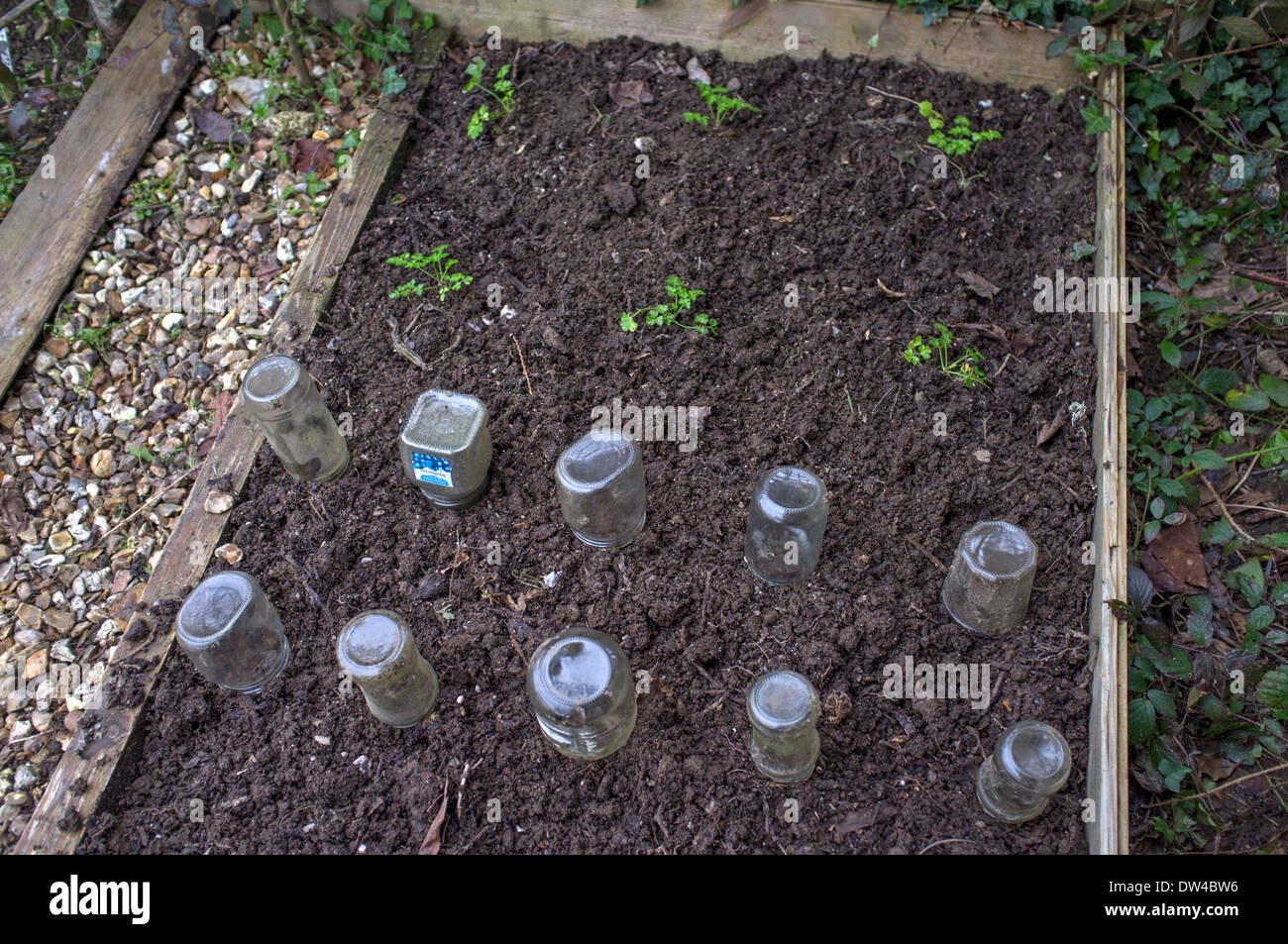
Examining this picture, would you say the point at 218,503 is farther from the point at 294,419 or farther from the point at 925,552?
the point at 925,552

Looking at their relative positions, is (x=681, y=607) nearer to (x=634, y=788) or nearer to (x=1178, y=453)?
(x=634, y=788)

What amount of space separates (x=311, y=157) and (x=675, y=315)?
1664 mm

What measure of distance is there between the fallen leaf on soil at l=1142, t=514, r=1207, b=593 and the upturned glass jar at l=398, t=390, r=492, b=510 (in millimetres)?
2158

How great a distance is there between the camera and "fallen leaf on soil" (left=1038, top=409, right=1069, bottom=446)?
10.6 feet

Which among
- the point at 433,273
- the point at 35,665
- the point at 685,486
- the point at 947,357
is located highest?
the point at 433,273

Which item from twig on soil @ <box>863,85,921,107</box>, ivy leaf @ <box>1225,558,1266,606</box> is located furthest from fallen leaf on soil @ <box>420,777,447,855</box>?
twig on soil @ <box>863,85,921,107</box>

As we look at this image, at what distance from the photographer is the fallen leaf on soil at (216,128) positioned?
403 centimetres

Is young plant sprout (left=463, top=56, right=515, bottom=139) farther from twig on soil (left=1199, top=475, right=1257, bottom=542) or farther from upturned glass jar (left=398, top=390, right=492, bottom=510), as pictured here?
twig on soil (left=1199, top=475, right=1257, bottom=542)

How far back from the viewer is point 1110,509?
2.99 metres

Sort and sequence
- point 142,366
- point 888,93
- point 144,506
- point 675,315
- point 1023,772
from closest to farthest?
1. point 1023,772
2. point 144,506
3. point 675,315
4. point 142,366
5. point 888,93

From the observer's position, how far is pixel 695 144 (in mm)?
3814

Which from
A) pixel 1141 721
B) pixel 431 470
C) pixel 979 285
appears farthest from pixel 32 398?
pixel 1141 721

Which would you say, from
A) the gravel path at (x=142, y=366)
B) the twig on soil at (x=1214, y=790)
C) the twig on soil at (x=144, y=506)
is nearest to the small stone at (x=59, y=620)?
the gravel path at (x=142, y=366)

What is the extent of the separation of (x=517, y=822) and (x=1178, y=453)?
252cm
